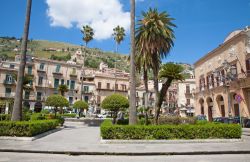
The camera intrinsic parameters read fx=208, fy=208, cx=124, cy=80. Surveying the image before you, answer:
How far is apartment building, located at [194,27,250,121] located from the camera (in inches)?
1189

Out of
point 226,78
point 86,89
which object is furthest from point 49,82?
point 226,78

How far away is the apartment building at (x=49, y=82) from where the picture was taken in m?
51.1

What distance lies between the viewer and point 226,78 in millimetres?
27109

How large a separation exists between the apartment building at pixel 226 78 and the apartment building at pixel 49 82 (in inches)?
1085

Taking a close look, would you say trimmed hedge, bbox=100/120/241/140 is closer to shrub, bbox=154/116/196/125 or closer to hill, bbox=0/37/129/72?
shrub, bbox=154/116/196/125

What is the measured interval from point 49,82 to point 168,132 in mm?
49790

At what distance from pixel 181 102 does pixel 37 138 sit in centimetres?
6170

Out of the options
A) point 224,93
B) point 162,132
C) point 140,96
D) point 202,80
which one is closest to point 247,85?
point 224,93

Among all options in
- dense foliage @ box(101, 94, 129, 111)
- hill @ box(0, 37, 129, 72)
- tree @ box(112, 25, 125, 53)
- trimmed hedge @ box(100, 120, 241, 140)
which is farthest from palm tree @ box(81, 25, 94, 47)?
hill @ box(0, 37, 129, 72)

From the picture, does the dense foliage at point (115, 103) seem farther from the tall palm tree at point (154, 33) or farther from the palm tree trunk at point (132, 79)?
the palm tree trunk at point (132, 79)

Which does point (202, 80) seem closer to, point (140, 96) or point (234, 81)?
point (234, 81)

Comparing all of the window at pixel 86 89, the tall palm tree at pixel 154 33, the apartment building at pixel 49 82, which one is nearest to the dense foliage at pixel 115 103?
the tall palm tree at pixel 154 33

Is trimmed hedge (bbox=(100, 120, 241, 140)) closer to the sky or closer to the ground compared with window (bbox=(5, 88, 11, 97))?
closer to the ground

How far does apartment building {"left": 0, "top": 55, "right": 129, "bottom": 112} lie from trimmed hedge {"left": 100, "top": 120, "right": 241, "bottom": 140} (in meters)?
37.3
